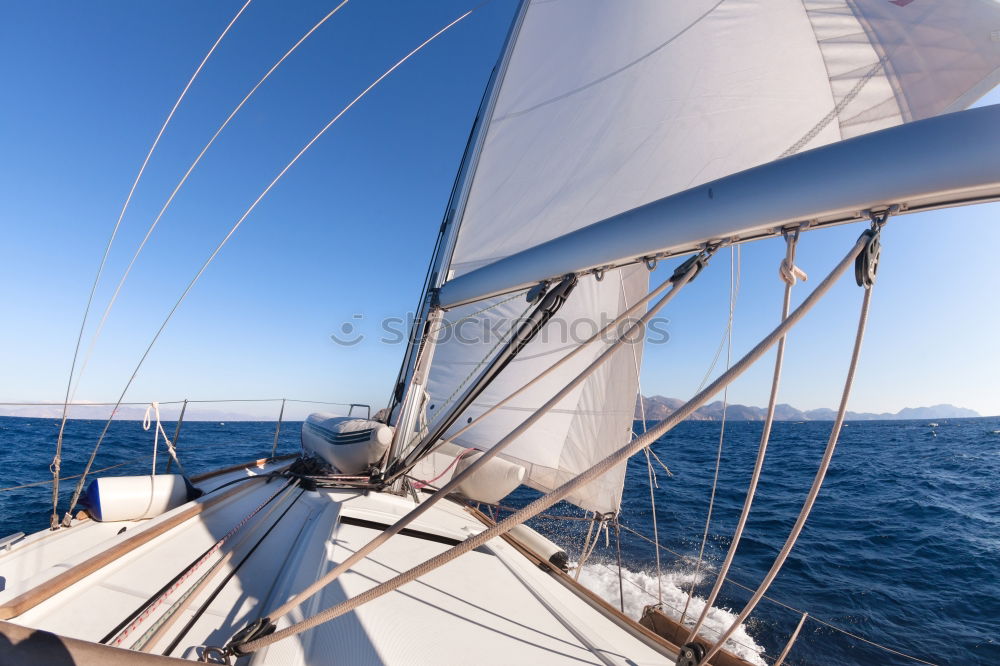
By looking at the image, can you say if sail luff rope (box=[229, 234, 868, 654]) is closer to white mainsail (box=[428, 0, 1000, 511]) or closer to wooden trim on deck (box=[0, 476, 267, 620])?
wooden trim on deck (box=[0, 476, 267, 620])

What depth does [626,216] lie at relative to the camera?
5.24 ft

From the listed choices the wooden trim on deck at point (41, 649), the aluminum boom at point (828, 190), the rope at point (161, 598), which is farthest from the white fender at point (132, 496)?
the aluminum boom at point (828, 190)

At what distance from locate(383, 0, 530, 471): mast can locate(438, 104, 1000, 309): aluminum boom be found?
7.02 feet

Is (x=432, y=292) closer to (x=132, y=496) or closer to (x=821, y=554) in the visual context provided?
(x=132, y=496)

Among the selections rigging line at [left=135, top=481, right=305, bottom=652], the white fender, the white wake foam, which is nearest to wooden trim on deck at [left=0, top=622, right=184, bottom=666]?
rigging line at [left=135, top=481, right=305, bottom=652]

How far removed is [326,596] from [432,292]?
2316mm

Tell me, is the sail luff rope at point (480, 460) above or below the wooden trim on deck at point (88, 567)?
above

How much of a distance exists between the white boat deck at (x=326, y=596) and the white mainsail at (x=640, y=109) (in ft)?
3.74

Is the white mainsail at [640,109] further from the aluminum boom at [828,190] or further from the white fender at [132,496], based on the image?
the white fender at [132,496]

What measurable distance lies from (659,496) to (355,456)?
10520 mm

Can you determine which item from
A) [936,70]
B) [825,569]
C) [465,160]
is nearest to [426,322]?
[465,160]

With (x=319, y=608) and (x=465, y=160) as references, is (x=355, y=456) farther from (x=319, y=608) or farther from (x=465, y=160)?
(x=465, y=160)

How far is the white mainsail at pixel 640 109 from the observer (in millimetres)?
2447

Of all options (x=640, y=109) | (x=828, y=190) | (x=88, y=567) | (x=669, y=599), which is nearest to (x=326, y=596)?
(x=88, y=567)
